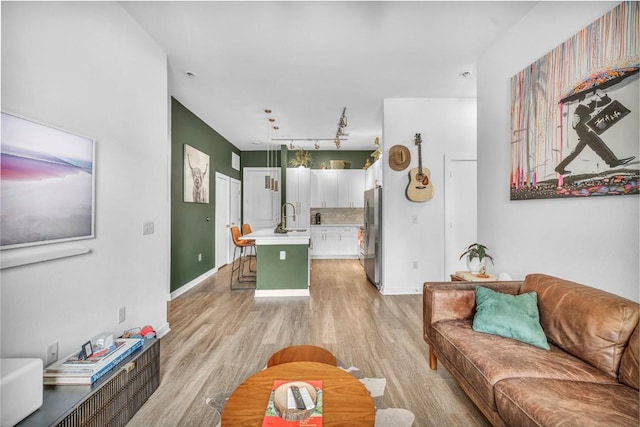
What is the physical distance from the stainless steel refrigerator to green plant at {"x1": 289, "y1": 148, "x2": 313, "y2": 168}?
241cm

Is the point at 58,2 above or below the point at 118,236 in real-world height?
above

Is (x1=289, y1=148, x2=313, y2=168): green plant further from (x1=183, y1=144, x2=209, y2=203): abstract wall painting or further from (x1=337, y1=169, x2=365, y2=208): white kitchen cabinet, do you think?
(x1=183, y1=144, x2=209, y2=203): abstract wall painting

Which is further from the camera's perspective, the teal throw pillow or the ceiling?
the ceiling

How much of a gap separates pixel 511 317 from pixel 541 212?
98cm

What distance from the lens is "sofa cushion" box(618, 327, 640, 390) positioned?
1278 millimetres

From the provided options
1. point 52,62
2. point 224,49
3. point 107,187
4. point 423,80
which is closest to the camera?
point 52,62

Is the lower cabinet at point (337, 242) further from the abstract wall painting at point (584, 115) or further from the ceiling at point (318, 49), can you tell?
the abstract wall painting at point (584, 115)

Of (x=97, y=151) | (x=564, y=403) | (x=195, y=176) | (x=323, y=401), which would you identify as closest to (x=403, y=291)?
(x=564, y=403)

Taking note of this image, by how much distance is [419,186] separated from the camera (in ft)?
13.7

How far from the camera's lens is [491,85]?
2869mm

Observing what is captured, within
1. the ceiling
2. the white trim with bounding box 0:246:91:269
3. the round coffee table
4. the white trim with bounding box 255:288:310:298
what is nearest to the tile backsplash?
the ceiling

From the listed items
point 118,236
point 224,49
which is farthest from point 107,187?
point 224,49

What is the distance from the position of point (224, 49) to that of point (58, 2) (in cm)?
132

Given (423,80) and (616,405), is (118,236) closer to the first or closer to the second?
(616,405)
